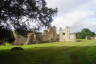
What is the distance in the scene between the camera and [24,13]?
3052cm

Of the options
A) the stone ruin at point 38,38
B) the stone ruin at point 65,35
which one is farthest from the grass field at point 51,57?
the stone ruin at point 65,35

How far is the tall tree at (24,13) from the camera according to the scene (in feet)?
94.1

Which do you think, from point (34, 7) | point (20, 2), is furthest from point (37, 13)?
point (20, 2)

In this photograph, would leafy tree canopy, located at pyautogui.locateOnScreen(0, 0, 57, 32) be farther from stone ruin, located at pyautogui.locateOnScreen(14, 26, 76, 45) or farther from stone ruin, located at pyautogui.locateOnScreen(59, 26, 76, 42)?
stone ruin, located at pyautogui.locateOnScreen(59, 26, 76, 42)

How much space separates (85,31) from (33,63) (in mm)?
145482

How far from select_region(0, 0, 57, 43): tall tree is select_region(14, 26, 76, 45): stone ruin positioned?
3820 centimetres

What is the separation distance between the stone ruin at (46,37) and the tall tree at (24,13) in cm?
3820

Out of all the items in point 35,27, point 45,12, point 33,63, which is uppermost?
point 45,12

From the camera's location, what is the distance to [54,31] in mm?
92062

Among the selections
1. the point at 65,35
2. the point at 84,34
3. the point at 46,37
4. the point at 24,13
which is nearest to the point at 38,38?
the point at 46,37

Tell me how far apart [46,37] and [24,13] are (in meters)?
56.1

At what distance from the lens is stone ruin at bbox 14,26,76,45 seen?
252 feet

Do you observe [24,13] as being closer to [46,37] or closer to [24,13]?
[24,13]

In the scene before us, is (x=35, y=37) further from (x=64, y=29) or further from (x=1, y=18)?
(x=1, y=18)
